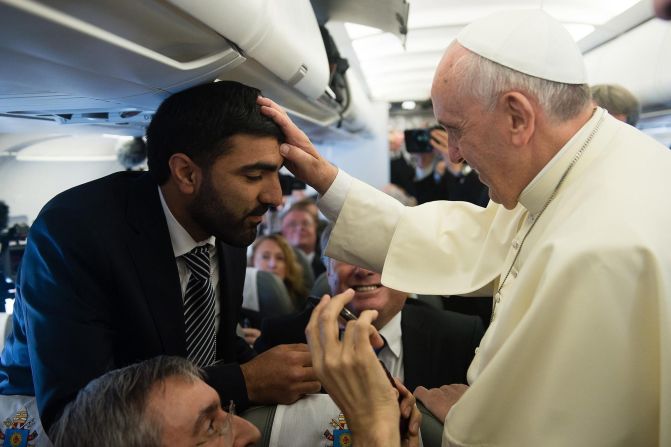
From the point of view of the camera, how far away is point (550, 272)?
131 cm

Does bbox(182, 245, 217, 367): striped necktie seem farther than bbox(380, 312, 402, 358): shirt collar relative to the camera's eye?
No

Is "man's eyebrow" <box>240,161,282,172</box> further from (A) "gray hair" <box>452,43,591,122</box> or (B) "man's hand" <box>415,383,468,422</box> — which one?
(B) "man's hand" <box>415,383,468,422</box>

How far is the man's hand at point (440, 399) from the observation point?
1700 mm

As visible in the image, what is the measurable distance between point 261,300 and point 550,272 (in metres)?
2.62

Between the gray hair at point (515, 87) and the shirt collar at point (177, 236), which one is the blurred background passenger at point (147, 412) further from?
the gray hair at point (515, 87)

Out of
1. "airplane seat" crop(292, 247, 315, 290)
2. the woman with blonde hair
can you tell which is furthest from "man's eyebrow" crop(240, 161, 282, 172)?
"airplane seat" crop(292, 247, 315, 290)

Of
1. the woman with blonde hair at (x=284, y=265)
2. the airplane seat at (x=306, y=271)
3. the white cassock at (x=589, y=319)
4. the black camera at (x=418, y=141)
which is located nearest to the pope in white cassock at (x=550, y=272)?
the white cassock at (x=589, y=319)

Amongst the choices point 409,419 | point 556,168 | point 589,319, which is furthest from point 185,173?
point 589,319

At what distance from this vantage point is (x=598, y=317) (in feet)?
4.18

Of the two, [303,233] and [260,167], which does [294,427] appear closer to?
[260,167]

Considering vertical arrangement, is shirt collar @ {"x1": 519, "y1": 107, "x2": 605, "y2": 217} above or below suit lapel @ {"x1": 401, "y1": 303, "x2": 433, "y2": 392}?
above

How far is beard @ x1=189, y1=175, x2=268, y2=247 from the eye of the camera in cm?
172

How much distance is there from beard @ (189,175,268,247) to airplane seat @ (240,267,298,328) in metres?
1.93

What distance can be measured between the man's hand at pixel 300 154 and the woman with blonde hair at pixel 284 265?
7.80 feet
